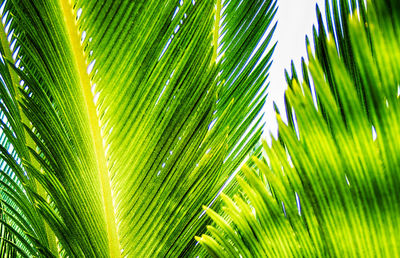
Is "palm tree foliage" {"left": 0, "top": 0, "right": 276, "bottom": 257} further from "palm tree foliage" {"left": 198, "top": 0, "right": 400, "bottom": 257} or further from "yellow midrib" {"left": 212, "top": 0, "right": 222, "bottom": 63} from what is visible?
"palm tree foliage" {"left": 198, "top": 0, "right": 400, "bottom": 257}

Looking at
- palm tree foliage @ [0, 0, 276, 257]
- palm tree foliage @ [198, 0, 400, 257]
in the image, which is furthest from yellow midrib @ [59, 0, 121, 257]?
palm tree foliage @ [198, 0, 400, 257]

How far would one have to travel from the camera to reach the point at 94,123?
0.96 metres

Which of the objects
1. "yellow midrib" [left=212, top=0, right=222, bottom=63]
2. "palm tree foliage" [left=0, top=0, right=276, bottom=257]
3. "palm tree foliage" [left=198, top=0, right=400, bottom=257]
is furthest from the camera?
"yellow midrib" [left=212, top=0, right=222, bottom=63]

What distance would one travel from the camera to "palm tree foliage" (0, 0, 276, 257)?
0.89 meters

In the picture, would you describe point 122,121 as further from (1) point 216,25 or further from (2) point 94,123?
(1) point 216,25

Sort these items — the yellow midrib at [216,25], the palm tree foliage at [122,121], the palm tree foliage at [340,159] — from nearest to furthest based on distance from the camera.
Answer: the palm tree foliage at [340,159] < the palm tree foliage at [122,121] < the yellow midrib at [216,25]

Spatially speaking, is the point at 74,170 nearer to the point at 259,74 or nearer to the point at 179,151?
the point at 179,151

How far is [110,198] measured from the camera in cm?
99

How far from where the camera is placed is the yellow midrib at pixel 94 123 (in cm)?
90

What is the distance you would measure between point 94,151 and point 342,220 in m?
0.61

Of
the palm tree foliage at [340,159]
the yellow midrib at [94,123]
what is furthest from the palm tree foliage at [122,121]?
the palm tree foliage at [340,159]

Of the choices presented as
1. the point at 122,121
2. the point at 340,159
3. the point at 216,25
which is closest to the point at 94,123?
the point at 122,121

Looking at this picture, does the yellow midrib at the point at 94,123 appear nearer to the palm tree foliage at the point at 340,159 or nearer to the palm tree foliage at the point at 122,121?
the palm tree foliage at the point at 122,121

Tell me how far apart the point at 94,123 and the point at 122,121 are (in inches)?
3.0
